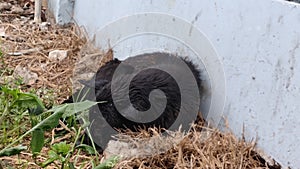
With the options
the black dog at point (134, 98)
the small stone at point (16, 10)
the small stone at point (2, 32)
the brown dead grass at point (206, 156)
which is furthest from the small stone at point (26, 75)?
the small stone at point (16, 10)

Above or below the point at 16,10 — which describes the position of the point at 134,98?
below

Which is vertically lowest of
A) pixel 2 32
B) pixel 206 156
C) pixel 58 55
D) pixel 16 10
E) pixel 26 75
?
pixel 206 156

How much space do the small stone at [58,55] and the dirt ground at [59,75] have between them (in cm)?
2

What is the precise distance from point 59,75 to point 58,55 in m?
0.37

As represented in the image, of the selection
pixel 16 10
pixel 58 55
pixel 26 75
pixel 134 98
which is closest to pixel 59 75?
pixel 26 75

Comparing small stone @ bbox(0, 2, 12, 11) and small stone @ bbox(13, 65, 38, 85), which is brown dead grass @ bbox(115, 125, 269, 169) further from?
small stone @ bbox(0, 2, 12, 11)

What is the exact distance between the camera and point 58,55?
3547 millimetres

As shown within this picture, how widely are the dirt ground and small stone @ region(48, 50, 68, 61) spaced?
0.08ft

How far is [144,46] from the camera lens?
9.80 feet

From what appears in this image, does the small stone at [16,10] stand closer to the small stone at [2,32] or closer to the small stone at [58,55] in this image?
the small stone at [2,32]

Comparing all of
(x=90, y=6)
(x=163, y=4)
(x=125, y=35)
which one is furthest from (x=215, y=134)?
(x=90, y=6)

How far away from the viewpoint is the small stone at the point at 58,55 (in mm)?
3509

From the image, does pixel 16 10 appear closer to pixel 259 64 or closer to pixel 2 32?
pixel 2 32

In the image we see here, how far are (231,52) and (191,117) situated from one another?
0.38 m
